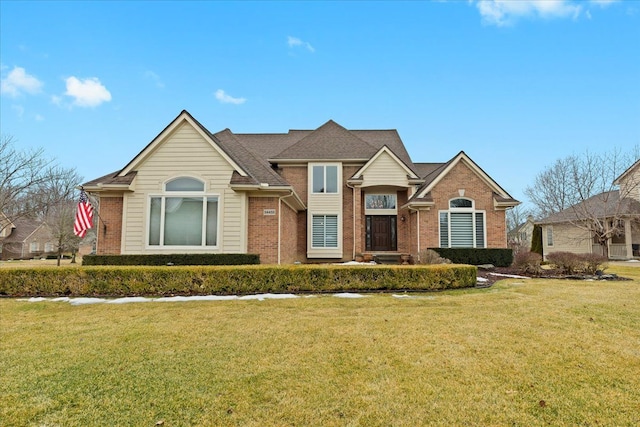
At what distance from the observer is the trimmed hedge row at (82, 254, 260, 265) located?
39.3ft

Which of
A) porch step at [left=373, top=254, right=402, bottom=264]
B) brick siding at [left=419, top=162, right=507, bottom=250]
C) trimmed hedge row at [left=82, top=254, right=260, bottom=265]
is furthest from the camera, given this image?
porch step at [left=373, top=254, right=402, bottom=264]

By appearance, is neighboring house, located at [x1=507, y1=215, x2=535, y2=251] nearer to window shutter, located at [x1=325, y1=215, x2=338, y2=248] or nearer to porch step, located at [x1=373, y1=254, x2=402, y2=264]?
porch step, located at [x1=373, y1=254, x2=402, y2=264]

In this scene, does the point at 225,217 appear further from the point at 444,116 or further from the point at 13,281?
the point at 444,116

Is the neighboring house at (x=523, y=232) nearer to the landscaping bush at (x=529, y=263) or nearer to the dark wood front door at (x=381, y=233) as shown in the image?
the dark wood front door at (x=381, y=233)

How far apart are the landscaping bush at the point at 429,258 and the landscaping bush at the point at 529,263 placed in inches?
113

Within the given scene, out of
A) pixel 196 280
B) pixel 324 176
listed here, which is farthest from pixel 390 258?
pixel 196 280

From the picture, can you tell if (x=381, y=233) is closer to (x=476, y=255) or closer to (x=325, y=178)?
(x=325, y=178)

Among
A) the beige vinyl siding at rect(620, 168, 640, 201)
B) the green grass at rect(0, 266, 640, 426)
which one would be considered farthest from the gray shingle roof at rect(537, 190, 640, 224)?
the green grass at rect(0, 266, 640, 426)

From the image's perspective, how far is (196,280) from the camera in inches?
364

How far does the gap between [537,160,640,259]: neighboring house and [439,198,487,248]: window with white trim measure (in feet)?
35.9

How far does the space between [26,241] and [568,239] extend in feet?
211

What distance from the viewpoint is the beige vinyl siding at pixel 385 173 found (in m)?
18.5

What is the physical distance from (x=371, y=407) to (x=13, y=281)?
35.7ft

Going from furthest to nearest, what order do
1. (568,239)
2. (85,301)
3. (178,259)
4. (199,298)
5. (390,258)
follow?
(568,239), (390,258), (178,259), (199,298), (85,301)
